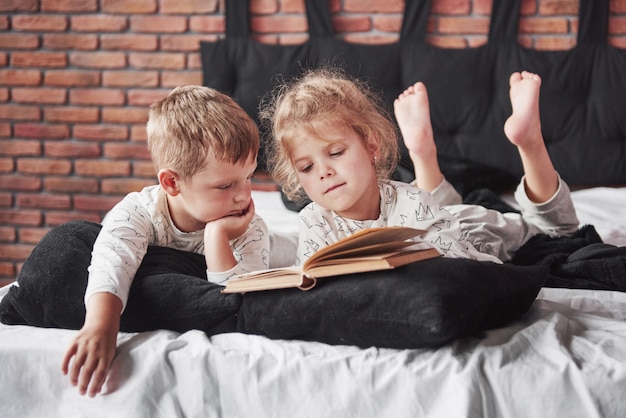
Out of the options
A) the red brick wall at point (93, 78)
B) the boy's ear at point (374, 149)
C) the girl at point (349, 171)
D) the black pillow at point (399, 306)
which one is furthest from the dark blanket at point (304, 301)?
the red brick wall at point (93, 78)

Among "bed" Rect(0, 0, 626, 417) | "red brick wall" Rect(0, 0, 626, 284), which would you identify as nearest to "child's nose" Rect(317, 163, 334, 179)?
"bed" Rect(0, 0, 626, 417)

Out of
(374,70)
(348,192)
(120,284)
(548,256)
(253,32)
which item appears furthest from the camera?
(253,32)

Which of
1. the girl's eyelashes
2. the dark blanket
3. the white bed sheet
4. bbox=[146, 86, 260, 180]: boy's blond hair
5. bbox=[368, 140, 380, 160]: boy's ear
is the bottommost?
the white bed sheet

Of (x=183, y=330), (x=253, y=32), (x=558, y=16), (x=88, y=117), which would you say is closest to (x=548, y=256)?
(x=183, y=330)

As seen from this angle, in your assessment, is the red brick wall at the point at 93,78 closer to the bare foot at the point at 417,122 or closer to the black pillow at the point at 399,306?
the bare foot at the point at 417,122

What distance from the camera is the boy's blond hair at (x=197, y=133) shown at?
1.35 meters

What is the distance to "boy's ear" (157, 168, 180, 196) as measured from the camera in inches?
54.1

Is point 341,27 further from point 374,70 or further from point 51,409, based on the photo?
point 51,409

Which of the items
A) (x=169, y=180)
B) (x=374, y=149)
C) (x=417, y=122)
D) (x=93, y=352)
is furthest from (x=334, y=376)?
(x=417, y=122)

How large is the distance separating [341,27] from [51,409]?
7.06ft

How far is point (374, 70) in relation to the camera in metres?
2.71

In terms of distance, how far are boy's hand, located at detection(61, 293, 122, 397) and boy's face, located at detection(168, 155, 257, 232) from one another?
350 mm

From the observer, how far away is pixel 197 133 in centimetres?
135

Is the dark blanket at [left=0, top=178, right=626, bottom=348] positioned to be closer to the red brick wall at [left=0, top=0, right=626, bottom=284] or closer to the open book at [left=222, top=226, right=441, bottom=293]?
the open book at [left=222, top=226, right=441, bottom=293]
